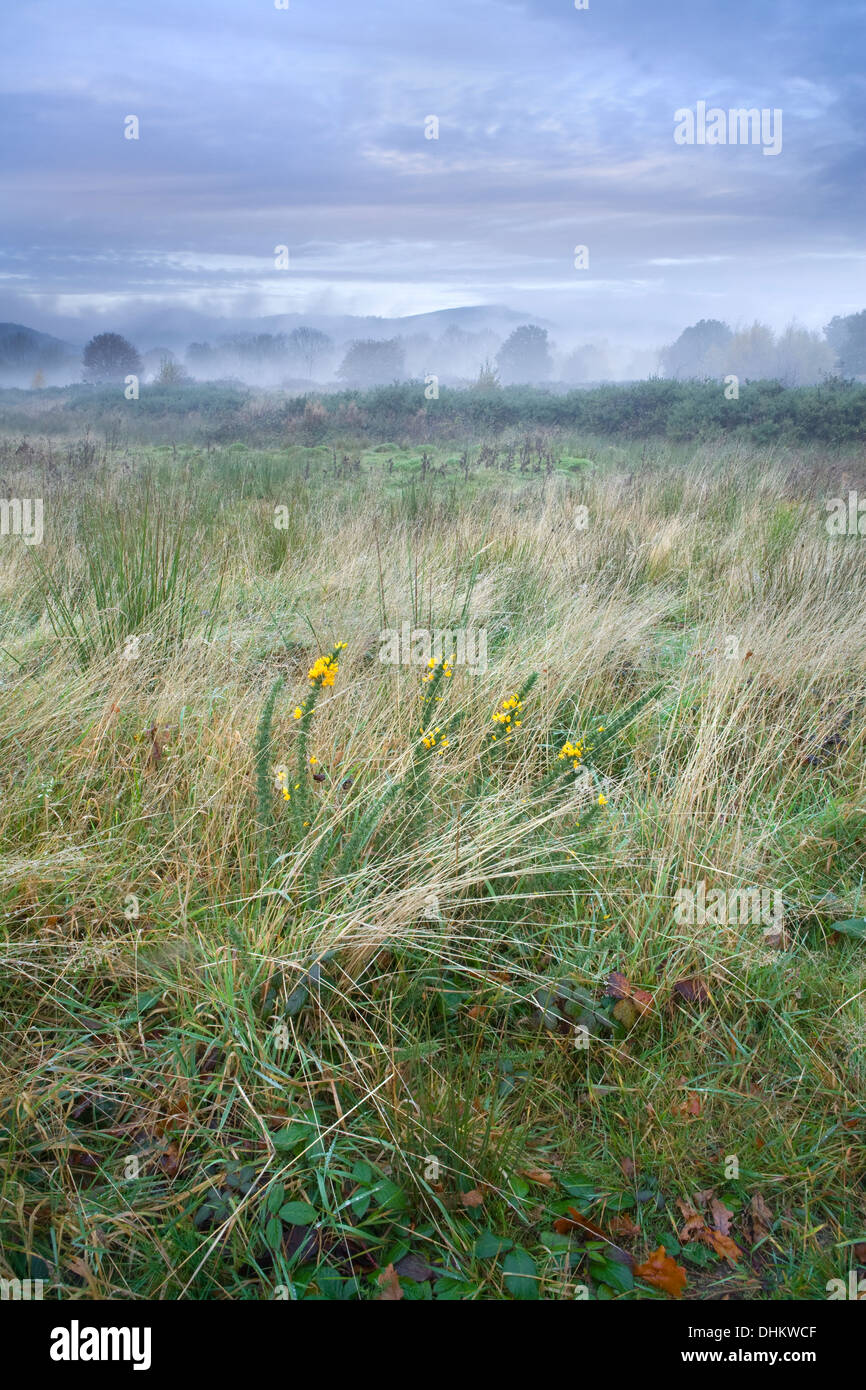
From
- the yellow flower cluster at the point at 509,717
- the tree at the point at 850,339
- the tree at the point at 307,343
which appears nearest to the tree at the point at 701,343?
the tree at the point at 850,339

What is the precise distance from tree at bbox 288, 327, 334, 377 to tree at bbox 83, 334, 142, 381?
25.1ft

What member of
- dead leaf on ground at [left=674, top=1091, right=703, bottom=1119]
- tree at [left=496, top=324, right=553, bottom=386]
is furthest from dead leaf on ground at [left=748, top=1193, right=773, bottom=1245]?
tree at [left=496, top=324, right=553, bottom=386]

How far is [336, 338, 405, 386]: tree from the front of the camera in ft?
101

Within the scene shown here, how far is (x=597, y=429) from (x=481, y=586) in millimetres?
13288

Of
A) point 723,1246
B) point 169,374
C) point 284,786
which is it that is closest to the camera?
point 723,1246

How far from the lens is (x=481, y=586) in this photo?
4.97 m

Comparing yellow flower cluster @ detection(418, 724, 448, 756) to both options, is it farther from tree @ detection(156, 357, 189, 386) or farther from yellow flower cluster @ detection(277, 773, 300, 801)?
tree @ detection(156, 357, 189, 386)

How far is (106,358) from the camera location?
128ft

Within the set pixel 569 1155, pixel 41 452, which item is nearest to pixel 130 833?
pixel 569 1155

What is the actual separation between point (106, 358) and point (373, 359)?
1539 centimetres

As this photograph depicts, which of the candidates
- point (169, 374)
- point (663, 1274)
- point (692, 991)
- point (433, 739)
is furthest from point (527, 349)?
point (663, 1274)

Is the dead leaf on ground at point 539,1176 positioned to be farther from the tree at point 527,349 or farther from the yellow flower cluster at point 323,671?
the tree at point 527,349

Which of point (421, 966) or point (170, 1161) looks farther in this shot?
point (421, 966)

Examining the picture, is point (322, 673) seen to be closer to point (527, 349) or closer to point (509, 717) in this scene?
point (509, 717)
